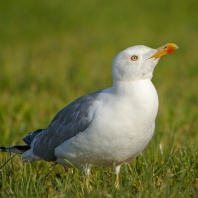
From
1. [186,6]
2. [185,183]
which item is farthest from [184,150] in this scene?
[186,6]

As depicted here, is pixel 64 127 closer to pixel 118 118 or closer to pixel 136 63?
pixel 118 118

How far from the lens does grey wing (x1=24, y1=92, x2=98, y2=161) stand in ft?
16.9

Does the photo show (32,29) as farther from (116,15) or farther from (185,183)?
(185,183)

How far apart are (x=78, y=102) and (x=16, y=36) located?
11.2 metres

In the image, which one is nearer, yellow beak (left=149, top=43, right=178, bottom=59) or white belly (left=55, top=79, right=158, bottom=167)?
white belly (left=55, top=79, right=158, bottom=167)

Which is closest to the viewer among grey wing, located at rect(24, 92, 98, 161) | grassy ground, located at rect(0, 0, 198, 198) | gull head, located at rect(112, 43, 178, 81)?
grassy ground, located at rect(0, 0, 198, 198)

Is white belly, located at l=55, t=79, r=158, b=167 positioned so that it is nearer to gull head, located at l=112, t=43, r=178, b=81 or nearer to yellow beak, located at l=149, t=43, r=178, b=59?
gull head, located at l=112, t=43, r=178, b=81

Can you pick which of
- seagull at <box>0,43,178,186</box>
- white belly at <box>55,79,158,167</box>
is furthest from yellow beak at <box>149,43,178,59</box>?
white belly at <box>55,79,158,167</box>

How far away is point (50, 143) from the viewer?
5.61 m

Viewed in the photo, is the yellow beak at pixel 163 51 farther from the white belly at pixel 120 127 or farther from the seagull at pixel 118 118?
the white belly at pixel 120 127

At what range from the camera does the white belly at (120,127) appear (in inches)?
191

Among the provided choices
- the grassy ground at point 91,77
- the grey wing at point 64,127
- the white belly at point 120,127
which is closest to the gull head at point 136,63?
the white belly at point 120,127

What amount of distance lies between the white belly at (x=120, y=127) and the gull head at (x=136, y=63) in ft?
0.40

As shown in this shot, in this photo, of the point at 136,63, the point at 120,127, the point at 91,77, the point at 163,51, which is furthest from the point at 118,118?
the point at 91,77
